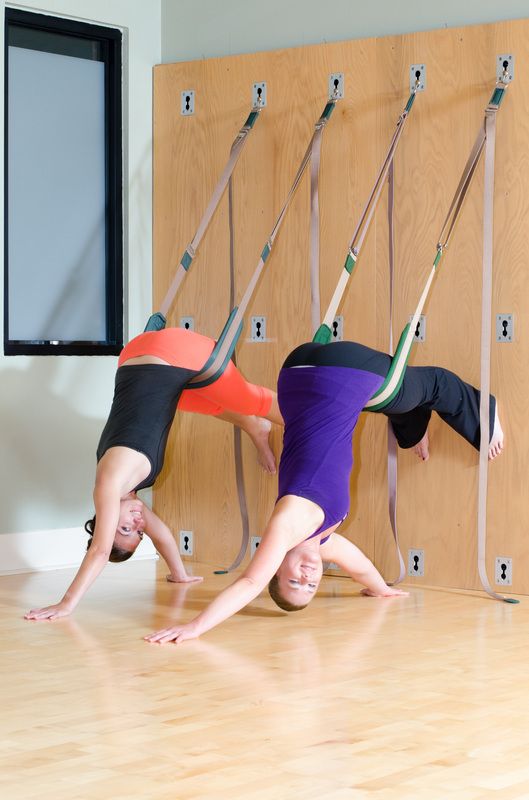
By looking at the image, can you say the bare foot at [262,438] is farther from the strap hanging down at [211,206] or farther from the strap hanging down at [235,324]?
the strap hanging down at [211,206]

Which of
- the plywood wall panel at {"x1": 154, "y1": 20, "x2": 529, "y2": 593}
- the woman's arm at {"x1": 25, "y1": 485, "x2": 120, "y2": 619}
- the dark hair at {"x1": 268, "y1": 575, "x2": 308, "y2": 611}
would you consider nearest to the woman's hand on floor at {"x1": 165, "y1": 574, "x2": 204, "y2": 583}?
the plywood wall panel at {"x1": 154, "y1": 20, "x2": 529, "y2": 593}

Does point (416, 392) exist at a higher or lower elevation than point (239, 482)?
higher

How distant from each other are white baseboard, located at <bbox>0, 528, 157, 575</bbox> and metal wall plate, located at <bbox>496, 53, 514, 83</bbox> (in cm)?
292

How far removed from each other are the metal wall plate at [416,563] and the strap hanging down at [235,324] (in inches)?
47.3

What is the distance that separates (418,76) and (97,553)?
2.52 metres

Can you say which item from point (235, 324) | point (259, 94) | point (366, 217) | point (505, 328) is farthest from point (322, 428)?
point (259, 94)

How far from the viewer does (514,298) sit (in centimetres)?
525

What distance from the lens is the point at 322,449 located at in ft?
15.4

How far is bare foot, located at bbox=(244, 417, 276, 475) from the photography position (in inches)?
227

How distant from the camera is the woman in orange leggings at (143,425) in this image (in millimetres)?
4785

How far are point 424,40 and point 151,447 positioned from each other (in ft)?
7.10

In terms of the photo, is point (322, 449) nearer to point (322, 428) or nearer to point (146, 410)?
point (322, 428)

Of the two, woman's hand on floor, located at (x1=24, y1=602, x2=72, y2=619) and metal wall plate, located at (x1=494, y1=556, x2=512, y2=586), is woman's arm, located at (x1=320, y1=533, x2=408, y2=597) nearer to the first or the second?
metal wall plate, located at (x1=494, y1=556, x2=512, y2=586)

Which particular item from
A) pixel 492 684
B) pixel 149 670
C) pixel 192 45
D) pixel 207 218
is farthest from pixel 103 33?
pixel 492 684
